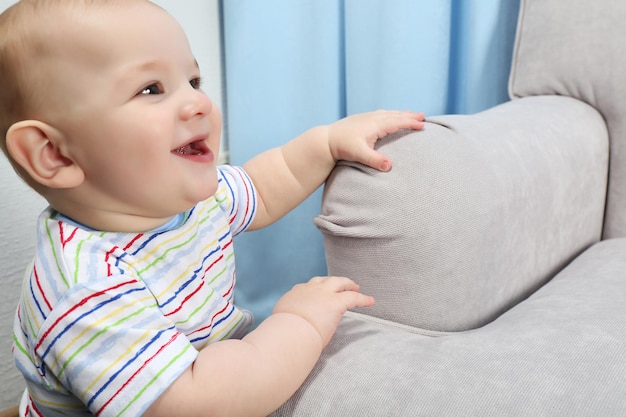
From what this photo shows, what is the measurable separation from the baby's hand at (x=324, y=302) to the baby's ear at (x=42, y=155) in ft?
0.85

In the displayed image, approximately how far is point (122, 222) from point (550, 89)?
791 mm

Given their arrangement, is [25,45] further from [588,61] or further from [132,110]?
[588,61]

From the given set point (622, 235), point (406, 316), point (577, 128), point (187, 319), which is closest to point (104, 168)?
point (187, 319)

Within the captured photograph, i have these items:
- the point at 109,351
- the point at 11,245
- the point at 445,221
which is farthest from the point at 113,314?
the point at 11,245

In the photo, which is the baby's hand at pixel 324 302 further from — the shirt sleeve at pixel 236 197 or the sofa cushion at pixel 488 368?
the shirt sleeve at pixel 236 197

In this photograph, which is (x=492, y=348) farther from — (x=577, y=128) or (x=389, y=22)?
(x=389, y=22)

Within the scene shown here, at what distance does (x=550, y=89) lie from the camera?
1097mm

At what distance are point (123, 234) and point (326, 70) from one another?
2.62ft

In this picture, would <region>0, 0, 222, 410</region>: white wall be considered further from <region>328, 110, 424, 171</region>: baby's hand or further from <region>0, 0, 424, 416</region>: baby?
<region>328, 110, 424, 171</region>: baby's hand

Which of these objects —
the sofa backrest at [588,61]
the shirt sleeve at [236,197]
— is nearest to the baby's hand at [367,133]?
the shirt sleeve at [236,197]

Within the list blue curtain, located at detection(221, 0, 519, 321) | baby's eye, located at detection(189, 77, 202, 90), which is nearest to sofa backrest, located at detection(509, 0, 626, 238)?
blue curtain, located at detection(221, 0, 519, 321)

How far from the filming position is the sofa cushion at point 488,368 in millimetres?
555

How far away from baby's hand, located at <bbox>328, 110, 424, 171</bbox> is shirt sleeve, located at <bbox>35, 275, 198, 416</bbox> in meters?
0.30

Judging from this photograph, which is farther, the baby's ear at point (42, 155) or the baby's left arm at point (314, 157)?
the baby's left arm at point (314, 157)
